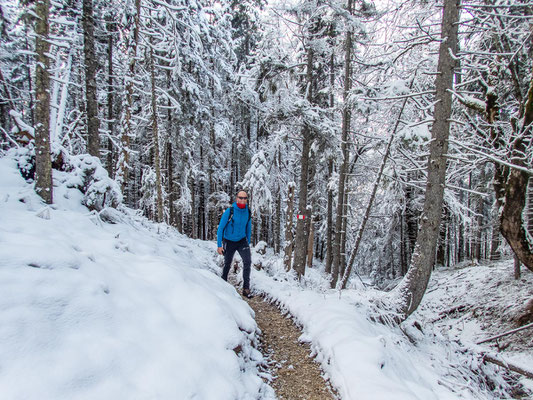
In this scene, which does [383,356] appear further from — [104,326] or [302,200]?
[302,200]

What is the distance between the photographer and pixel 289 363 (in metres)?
4.39

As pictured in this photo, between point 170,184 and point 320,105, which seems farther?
point 170,184

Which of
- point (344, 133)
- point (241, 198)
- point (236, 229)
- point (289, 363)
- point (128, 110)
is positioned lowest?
point (289, 363)

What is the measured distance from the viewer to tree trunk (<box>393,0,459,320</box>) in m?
6.00

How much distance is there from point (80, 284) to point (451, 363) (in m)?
6.40

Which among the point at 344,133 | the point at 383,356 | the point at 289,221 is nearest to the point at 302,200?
the point at 289,221

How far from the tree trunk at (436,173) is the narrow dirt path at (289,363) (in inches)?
107

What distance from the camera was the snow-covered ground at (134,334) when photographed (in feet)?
7.11

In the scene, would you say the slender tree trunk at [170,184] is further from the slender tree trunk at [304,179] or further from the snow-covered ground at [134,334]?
the snow-covered ground at [134,334]

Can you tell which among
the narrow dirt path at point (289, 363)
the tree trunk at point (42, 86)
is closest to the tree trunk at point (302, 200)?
the narrow dirt path at point (289, 363)

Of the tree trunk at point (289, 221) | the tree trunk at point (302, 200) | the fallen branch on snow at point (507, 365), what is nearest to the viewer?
the fallen branch on snow at point (507, 365)

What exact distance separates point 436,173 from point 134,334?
6.31m

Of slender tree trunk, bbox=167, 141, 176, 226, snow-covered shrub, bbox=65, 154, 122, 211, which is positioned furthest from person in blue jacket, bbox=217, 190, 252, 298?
slender tree trunk, bbox=167, 141, 176, 226

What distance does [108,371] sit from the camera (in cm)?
229
